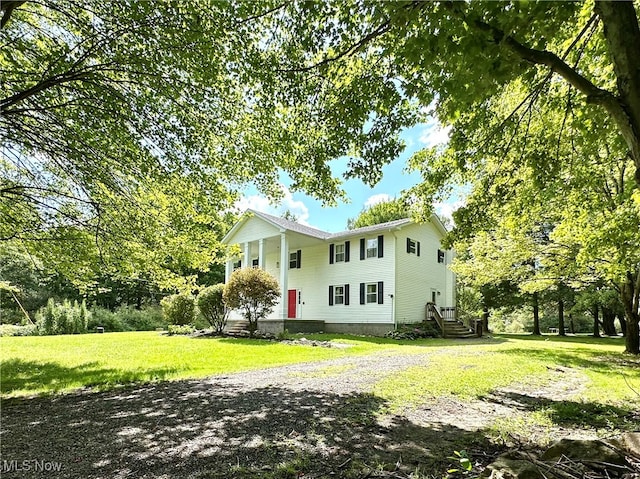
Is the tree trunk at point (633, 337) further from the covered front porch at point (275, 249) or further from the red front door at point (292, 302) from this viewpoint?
the red front door at point (292, 302)

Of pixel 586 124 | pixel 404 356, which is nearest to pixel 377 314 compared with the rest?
pixel 404 356

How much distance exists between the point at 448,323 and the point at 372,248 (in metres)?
5.52

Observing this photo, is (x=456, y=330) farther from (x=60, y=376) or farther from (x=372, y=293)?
(x=60, y=376)

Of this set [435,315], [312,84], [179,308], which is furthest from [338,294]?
[312,84]

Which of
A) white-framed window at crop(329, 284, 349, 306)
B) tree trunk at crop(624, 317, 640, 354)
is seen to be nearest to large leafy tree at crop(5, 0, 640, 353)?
tree trunk at crop(624, 317, 640, 354)

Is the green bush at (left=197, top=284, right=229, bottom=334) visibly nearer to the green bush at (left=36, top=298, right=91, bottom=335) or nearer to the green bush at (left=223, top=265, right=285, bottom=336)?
the green bush at (left=223, top=265, right=285, bottom=336)

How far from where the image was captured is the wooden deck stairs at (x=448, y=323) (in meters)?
18.0

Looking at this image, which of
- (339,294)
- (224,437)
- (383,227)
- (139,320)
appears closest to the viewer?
(224,437)

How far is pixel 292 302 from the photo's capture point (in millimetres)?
22250

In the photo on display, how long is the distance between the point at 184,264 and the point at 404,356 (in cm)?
612

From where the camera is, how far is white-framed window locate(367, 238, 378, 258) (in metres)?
18.9

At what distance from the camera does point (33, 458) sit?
299 cm

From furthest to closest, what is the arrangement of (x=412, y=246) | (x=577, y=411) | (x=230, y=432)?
(x=412, y=246)
(x=577, y=411)
(x=230, y=432)

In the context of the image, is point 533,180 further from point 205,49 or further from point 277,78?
point 205,49
